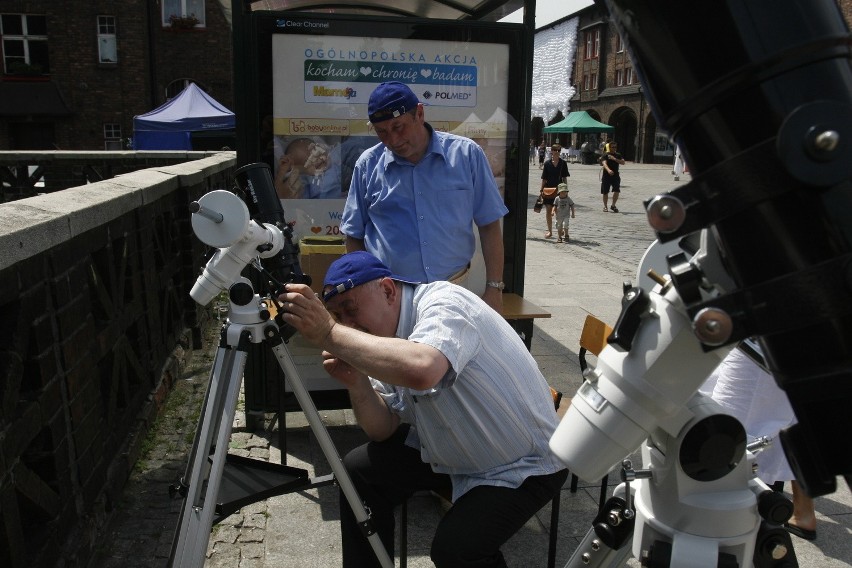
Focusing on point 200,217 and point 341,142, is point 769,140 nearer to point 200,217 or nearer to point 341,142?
point 200,217

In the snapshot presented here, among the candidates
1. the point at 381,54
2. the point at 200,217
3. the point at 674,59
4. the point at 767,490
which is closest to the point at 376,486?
the point at 200,217

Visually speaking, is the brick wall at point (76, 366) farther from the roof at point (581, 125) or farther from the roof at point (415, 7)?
the roof at point (581, 125)

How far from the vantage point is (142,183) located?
4789 millimetres

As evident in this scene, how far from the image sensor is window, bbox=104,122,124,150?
27812 millimetres

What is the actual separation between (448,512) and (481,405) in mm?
367

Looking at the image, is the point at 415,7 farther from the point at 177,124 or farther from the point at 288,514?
the point at 177,124

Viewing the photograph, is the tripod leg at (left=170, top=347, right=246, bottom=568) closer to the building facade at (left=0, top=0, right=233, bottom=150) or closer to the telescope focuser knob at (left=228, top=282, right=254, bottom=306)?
the telescope focuser knob at (left=228, top=282, right=254, bottom=306)

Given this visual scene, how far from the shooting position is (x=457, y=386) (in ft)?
7.41

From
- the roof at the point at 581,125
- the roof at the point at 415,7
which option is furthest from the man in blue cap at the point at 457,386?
the roof at the point at 581,125

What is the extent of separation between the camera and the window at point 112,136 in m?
27.8

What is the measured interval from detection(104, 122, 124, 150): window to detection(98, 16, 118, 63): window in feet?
7.68

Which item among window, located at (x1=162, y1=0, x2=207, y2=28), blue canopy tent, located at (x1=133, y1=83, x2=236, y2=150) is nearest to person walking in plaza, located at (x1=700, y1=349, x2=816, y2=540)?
blue canopy tent, located at (x1=133, y1=83, x2=236, y2=150)

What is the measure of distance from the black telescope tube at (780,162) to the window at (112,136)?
29774mm

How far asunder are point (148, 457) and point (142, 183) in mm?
1747
